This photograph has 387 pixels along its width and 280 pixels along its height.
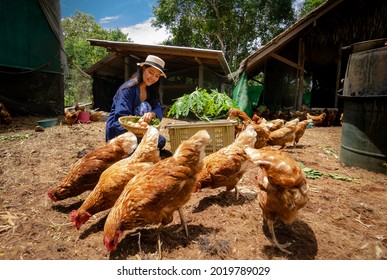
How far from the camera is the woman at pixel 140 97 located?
3.97 m

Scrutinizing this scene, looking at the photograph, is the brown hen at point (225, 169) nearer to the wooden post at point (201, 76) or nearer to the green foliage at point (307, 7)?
the wooden post at point (201, 76)

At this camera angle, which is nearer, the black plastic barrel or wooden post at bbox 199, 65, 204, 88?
the black plastic barrel

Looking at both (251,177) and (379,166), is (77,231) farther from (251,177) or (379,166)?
(379,166)

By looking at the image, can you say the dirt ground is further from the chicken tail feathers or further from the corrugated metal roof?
the corrugated metal roof

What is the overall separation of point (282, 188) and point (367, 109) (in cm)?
310

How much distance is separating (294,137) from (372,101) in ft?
7.55

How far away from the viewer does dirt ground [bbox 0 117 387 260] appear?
220 cm

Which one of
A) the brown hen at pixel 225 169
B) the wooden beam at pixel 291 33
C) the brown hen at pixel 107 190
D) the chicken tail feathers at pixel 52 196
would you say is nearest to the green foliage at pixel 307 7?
the wooden beam at pixel 291 33

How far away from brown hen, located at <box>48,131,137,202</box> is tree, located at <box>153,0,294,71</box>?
21.7m

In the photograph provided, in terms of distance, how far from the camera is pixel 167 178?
2.24m

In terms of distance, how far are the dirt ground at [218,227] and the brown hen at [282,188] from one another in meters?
0.37

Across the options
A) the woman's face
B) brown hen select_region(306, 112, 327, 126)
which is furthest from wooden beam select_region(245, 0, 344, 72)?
the woman's face
